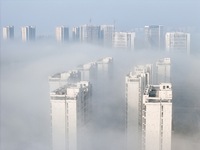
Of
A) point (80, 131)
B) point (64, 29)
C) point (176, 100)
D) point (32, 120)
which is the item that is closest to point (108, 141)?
point (80, 131)

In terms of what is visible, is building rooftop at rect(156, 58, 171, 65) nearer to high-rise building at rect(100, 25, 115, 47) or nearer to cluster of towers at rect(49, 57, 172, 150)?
high-rise building at rect(100, 25, 115, 47)

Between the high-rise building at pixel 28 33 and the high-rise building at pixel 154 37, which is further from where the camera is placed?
the high-rise building at pixel 154 37

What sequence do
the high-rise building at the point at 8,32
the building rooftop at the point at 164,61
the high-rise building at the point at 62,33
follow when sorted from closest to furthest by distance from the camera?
the high-rise building at the point at 8,32, the building rooftop at the point at 164,61, the high-rise building at the point at 62,33

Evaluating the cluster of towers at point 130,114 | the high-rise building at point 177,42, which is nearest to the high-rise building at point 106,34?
the high-rise building at point 177,42

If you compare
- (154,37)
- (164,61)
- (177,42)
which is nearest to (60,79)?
(164,61)

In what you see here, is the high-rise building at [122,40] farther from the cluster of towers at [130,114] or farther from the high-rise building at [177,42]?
the cluster of towers at [130,114]

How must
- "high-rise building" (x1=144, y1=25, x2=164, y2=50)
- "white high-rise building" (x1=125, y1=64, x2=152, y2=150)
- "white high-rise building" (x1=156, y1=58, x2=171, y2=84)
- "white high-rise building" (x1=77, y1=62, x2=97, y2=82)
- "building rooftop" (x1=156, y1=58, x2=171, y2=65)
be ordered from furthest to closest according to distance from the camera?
"high-rise building" (x1=144, y1=25, x2=164, y2=50)
"building rooftop" (x1=156, y1=58, x2=171, y2=65)
"white high-rise building" (x1=156, y1=58, x2=171, y2=84)
"white high-rise building" (x1=77, y1=62, x2=97, y2=82)
"white high-rise building" (x1=125, y1=64, x2=152, y2=150)

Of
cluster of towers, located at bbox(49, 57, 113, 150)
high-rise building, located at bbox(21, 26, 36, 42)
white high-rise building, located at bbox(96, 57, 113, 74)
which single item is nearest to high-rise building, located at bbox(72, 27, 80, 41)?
high-rise building, located at bbox(21, 26, 36, 42)
